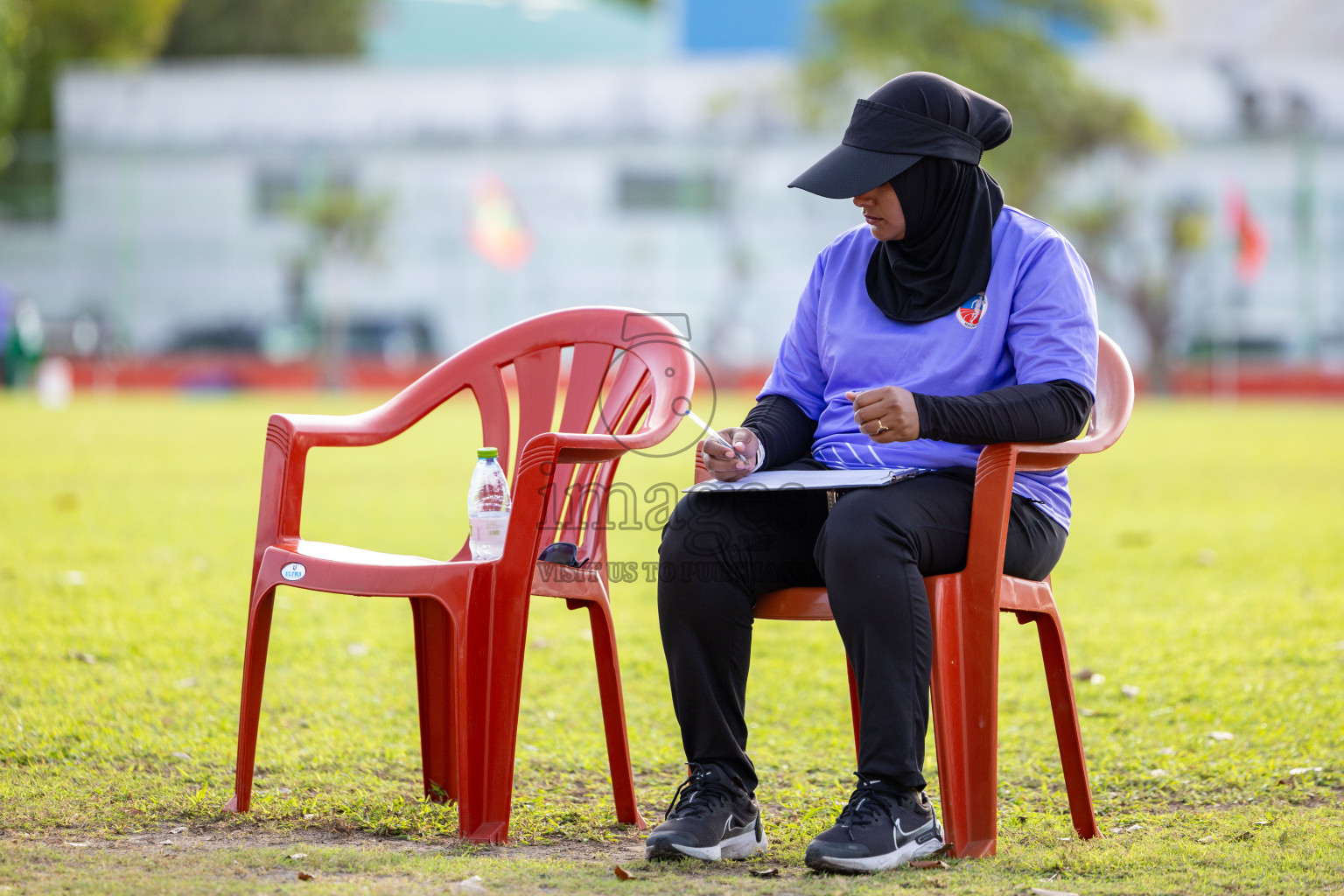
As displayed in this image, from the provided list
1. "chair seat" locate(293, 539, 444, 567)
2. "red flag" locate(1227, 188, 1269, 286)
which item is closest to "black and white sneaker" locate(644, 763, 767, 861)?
"chair seat" locate(293, 539, 444, 567)

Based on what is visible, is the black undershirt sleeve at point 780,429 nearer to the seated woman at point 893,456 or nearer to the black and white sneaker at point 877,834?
the seated woman at point 893,456

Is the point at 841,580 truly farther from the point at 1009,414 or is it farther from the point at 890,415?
the point at 1009,414

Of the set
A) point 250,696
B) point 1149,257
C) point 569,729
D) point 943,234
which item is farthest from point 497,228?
point 943,234

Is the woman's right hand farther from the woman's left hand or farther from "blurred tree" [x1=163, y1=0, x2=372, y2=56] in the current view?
"blurred tree" [x1=163, y1=0, x2=372, y2=56]

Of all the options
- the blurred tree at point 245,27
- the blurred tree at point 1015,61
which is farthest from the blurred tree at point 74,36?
the blurred tree at point 1015,61

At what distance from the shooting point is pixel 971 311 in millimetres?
2877

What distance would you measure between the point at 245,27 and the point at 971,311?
42963 millimetres

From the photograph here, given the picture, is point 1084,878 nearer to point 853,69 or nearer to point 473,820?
point 473,820

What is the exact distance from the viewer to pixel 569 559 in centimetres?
301

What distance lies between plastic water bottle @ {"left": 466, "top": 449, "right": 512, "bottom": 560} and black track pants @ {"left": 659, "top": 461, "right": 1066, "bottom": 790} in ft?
1.28

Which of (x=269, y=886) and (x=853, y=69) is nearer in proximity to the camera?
(x=269, y=886)

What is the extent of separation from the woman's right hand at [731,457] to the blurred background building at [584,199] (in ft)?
79.0

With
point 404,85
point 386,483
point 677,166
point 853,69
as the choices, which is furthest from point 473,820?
point 404,85

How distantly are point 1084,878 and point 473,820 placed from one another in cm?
113
